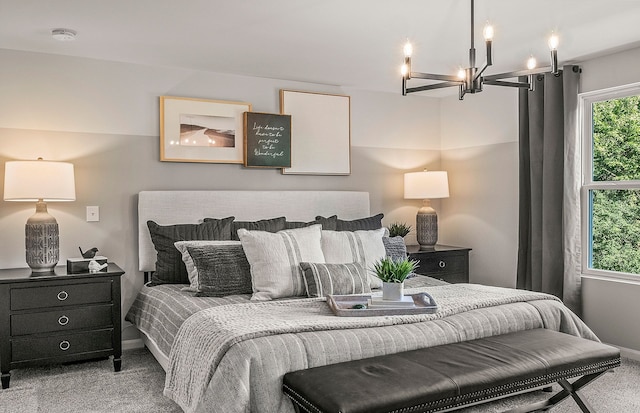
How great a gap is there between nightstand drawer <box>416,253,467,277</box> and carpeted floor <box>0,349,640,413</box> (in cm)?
156

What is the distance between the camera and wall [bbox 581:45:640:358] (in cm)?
394

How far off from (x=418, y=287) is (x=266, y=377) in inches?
69.7

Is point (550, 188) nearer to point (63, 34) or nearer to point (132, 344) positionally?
point (132, 344)

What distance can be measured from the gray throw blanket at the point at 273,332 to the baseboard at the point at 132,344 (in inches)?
62.9

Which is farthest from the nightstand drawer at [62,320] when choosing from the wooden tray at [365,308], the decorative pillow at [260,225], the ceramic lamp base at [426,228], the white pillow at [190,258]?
the ceramic lamp base at [426,228]

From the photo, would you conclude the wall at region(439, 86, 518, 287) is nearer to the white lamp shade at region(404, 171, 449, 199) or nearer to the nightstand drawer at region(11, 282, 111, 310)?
the white lamp shade at region(404, 171, 449, 199)

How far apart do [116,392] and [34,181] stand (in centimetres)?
148

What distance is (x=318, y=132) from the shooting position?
16.3 feet

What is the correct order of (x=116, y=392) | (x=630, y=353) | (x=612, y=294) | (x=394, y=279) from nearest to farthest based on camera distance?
1. (x=394, y=279)
2. (x=116, y=392)
3. (x=630, y=353)
4. (x=612, y=294)

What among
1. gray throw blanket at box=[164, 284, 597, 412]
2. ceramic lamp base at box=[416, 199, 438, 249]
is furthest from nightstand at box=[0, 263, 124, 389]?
ceramic lamp base at box=[416, 199, 438, 249]

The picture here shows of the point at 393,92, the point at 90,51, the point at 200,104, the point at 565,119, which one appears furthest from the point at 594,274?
the point at 90,51

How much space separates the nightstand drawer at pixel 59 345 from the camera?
11.3ft

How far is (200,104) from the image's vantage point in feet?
14.6

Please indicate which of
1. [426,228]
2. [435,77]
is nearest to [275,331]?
[435,77]
